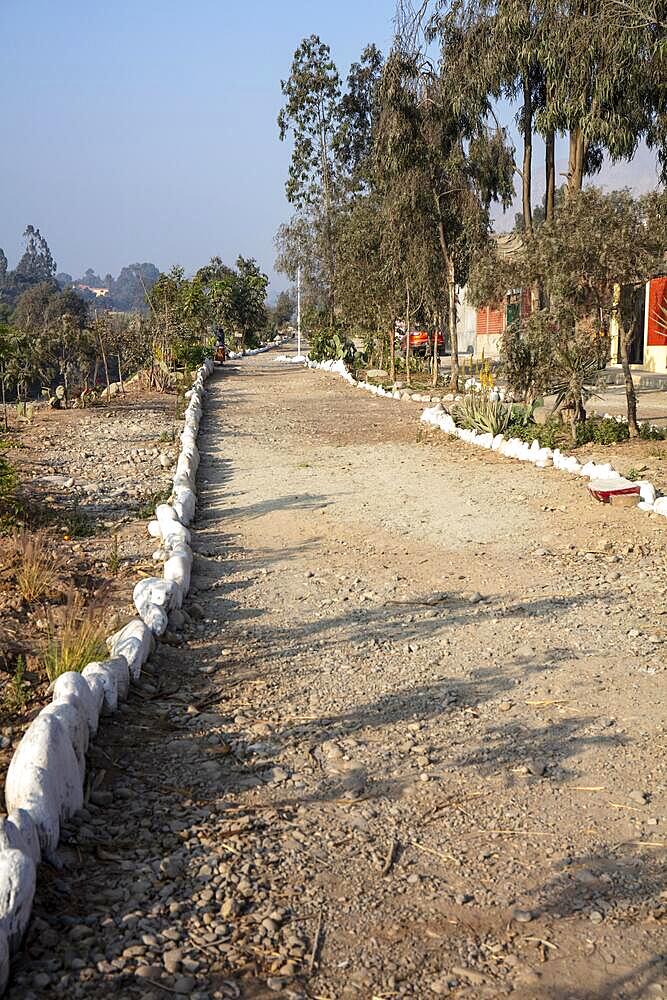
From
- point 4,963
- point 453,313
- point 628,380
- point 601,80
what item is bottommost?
point 4,963

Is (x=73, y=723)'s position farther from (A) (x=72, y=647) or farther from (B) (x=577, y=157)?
(B) (x=577, y=157)

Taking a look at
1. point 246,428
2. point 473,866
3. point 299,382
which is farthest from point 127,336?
point 473,866

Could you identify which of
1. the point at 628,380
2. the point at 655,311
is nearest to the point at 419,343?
the point at 655,311

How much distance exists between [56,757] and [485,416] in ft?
31.9

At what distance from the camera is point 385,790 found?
A: 347 centimetres

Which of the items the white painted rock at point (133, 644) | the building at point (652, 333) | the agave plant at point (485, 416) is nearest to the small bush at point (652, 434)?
the agave plant at point (485, 416)

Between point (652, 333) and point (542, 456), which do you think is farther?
point (652, 333)

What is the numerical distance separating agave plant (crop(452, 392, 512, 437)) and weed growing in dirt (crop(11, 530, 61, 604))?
6.56m

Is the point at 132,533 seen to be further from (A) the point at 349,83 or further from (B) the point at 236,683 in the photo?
(A) the point at 349,83

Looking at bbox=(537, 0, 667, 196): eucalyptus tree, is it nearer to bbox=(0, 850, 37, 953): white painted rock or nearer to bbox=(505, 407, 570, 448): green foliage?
bbox=(505, 407, 570, 448): green foliage

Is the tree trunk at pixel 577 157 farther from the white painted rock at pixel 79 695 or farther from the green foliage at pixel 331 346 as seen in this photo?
the white painted rock at pixel 79 695

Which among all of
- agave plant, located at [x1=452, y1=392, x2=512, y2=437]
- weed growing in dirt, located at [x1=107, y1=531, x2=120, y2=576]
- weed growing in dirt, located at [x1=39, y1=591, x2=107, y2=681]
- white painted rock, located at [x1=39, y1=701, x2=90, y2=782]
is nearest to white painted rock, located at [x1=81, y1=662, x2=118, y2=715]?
weed growing in dirt, located at [x1=39, y1=591, x2=107, y2=681]

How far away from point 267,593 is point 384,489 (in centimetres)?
356

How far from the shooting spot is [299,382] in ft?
84.7
